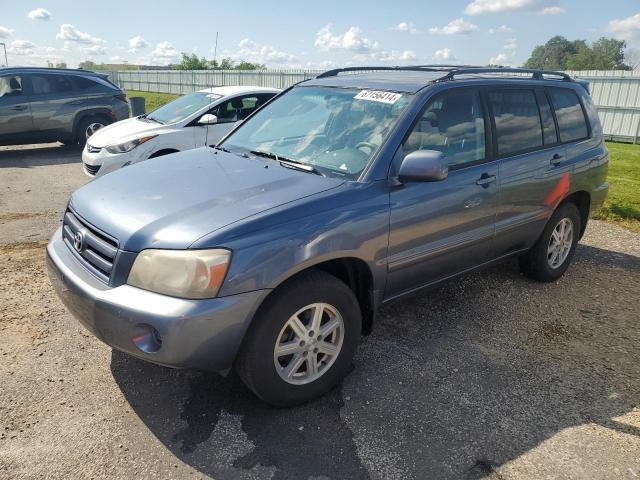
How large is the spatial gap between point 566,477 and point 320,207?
1.80 meters

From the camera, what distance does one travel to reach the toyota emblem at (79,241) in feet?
9.68

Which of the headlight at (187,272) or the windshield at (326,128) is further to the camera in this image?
the windshield at (326,128)

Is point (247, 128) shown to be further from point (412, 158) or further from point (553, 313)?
point (553, 313)

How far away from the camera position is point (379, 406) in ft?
9.91

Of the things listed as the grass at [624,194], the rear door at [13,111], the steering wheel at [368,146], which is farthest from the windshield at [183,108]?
the grass at [624,194]

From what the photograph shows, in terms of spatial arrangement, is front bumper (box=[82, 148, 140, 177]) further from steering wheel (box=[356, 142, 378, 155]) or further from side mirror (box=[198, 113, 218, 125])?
steering wheel (box=[356, 142, 378, 155])

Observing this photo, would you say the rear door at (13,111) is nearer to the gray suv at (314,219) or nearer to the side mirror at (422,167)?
the gray suv at (314,219)

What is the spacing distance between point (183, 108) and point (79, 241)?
5979 millimetres

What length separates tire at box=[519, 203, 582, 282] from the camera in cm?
464

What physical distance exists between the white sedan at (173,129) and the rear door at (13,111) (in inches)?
149

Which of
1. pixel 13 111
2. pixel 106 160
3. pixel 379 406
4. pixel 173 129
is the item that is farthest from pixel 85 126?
pixel 379 406

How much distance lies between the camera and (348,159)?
10.8ft

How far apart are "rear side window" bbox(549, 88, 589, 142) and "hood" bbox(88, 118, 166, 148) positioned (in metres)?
5.43

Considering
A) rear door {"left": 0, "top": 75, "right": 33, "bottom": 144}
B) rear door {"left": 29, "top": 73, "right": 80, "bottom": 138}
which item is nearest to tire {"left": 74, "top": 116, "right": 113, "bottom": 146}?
rear door {"left": 29, "top": 73, "right": 80, "bottom": 138}
